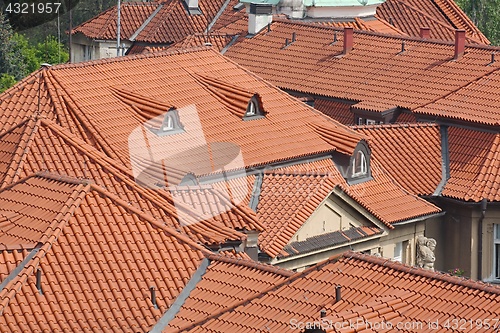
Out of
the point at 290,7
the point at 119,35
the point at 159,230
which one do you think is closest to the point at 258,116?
the point at 159,230

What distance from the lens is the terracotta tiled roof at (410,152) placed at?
152ft

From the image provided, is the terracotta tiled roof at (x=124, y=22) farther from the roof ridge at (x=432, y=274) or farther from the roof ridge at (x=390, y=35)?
the roof ridge at (x=432, y=274)

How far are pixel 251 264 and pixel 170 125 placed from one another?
37.0ft

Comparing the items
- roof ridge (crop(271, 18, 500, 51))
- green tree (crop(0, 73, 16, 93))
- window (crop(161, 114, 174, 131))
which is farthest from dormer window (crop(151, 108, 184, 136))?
green tree (crop(0, 73, 16, 93))

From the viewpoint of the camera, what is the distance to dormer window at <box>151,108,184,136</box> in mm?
38781

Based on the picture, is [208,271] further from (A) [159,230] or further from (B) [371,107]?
(B) [371,107]

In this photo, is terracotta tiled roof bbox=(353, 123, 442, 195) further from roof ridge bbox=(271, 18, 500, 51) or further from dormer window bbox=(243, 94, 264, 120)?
dormer window bbox=(243, 94, 264, 120)

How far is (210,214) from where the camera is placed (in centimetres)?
3250

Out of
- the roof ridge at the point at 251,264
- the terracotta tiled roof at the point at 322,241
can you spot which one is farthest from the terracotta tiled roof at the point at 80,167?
the terracotta tiled roof at the point at 322,241

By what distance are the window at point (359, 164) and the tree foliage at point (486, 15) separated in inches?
1433

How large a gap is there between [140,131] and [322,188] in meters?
4.05

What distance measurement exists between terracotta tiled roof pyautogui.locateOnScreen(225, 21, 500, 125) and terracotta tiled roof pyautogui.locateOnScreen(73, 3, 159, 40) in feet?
49.2

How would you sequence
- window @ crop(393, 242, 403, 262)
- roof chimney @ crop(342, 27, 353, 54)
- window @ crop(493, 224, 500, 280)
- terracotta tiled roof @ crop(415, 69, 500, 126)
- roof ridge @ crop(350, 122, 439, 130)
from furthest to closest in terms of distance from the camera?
1. roof chimney @ crop(342, 27, 353, 54)
2. terracotta tiled roof @ crop(415, 69, 500, 126)
3. roof ridge @ crop(350, 122, 439, 130)
4. window @ crop(493, 224, 500, 280)
5. window @ crop(393, 242, 403, 262)

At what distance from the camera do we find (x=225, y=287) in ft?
91.3
